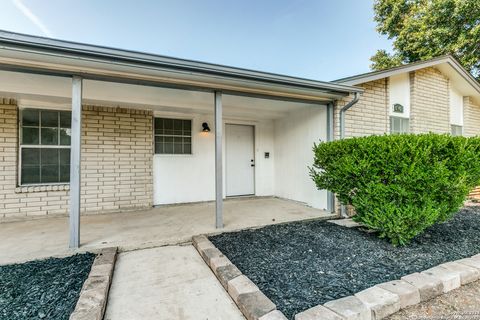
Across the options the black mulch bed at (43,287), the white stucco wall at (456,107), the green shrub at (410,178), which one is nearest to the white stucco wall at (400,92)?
the white stucco wall at (456,107)

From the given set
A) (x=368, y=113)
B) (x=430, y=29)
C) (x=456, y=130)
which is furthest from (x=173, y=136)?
(x=430, y=29)

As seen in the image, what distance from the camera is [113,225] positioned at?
12.9 ft

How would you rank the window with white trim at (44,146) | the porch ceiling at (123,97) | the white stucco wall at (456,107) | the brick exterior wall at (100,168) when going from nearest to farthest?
the porch ceiling at (123,97), the brick exterior wall at (100,168), the window with white trim at (44,146), the white stucco wall at (456,107)

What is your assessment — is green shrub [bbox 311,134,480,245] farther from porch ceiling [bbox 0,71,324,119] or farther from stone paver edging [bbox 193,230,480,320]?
porch ceiling [bbox 0,71,324,119]

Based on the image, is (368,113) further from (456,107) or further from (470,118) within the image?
(470,118)

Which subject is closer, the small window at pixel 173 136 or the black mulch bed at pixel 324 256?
the black mulch bed at pixel 324 256

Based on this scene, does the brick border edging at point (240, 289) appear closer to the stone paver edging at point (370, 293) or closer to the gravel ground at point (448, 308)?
the stone paver edging at point (370, 293)

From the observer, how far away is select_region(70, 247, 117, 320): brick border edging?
1663mm

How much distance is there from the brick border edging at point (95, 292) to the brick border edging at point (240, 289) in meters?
1.00

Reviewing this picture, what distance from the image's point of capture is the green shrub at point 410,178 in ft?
9.46

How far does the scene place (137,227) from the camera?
380cm

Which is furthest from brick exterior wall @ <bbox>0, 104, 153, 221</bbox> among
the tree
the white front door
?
the tree

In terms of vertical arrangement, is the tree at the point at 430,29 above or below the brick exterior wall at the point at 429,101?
above

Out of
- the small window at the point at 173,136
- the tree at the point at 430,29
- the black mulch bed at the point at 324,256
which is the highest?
the tree at the point at 430,29
